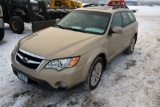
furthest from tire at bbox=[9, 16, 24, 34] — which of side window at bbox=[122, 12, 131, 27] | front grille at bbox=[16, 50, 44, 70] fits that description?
front grille at bbox=[16, 50, 44, 70]

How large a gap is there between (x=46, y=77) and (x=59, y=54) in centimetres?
46

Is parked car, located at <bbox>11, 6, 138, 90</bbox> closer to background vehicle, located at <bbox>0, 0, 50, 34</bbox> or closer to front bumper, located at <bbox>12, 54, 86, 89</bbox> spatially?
front bumper, located at <bbox>12, 54, 86, 89</bbox>

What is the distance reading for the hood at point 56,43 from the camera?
3.38m

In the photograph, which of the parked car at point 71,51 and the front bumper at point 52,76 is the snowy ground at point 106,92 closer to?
the parked car at point 71,51

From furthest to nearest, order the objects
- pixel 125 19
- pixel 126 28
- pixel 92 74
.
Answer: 1. pixel 125 19
2. pixel 126 28
3. pixel 92 74

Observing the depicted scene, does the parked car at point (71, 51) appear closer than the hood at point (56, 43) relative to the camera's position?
Yes

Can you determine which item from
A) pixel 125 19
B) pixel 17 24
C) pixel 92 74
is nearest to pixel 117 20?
pixel 125 19

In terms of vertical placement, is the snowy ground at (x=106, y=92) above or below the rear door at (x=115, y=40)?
below

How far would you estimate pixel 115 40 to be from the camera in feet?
15.7

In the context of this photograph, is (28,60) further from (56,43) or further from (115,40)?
(115,40)

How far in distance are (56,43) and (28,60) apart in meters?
0.64

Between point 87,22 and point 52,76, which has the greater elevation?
point 87,22

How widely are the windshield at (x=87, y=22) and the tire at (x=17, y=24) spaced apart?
4381 millimetres

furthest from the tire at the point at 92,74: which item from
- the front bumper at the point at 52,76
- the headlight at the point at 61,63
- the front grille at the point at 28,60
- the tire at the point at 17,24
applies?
the tire at the point at 17,24
